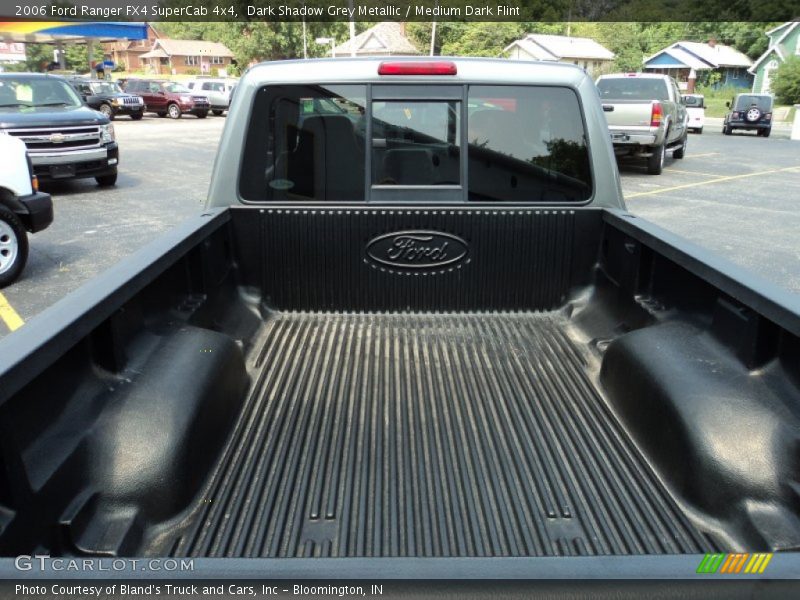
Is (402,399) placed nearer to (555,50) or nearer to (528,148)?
(528,148)

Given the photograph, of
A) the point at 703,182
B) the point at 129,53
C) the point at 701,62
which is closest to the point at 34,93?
the point at 703,182

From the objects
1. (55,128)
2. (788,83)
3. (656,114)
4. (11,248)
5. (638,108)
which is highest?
(788,83)

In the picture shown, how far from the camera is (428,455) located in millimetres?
2586

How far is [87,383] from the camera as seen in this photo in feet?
6.97

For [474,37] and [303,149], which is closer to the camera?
[303,149]

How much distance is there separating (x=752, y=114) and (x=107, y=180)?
1063 inches

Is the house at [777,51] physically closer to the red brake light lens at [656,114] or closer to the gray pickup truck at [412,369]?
the red brake light lens at [656,114]

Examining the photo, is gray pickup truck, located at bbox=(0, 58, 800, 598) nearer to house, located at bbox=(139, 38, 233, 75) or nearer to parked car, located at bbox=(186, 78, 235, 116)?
parked car, located at bbox=(186, 78, 235, 116)

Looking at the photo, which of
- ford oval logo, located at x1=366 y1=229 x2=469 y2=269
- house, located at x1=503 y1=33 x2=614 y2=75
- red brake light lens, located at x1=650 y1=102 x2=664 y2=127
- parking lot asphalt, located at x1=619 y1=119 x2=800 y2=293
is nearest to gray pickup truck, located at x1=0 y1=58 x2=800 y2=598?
ford oval logo, located at x1=366 y1=229 x2=469 y2=269

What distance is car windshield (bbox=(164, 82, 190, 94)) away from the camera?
1346 inches

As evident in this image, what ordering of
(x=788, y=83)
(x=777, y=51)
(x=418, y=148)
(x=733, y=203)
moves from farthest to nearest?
(x=777, y=51), (x=788, y=83), (x=733, y=203), (x=418, y=148)

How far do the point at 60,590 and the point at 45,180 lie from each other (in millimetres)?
12369

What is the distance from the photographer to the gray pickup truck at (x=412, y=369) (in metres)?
1.94

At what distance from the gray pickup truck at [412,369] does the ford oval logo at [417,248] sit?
0.01m
